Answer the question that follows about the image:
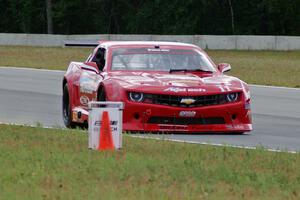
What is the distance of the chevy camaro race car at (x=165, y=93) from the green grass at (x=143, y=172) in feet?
6.54

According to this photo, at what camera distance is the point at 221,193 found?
25.5ft

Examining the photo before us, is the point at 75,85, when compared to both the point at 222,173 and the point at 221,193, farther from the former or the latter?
the point at 221,193

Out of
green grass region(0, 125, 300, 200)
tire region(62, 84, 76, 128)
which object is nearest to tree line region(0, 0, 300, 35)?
tire region(62, 84, 76, 128)

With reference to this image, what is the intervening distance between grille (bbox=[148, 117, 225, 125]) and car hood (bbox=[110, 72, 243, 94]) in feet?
1.26

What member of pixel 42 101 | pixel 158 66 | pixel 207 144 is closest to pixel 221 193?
pixel 207 144

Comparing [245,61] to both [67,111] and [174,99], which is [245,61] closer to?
[67,111]

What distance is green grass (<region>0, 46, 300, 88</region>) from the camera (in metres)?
29.2

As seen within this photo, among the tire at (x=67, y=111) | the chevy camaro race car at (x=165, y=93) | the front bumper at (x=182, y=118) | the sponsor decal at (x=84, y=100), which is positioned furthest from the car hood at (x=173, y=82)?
the tire at (x=67, y=111)

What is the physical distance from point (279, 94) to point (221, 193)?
50.8ft

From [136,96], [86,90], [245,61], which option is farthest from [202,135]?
[245,61]

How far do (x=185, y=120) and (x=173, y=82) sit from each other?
0.55 m

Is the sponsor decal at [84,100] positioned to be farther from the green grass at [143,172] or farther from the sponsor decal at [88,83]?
the green grass at [143,172]

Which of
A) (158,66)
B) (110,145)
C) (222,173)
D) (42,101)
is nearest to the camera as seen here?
(222,173)

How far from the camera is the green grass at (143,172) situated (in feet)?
25.4
